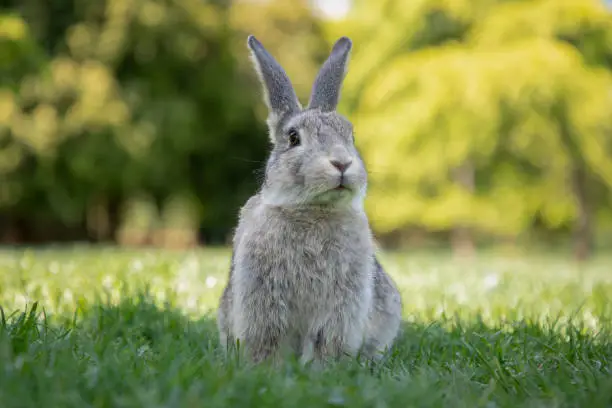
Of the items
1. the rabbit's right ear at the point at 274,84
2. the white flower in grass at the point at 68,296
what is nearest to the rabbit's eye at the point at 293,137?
the rabbit's right ear at the point at 274,84

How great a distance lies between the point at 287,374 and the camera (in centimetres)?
259

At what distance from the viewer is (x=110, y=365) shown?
246 cm

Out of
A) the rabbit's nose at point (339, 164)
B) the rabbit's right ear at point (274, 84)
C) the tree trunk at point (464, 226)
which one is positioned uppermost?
the rabbit's right ear at point (274, 84)

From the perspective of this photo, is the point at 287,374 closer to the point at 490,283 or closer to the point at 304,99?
the point at 490,283

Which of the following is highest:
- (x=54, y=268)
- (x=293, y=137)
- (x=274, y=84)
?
(x=274, y=84)

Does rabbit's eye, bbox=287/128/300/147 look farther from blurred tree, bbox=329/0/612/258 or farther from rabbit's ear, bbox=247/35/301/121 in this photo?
blurred tree, bbox=329/0/612/258

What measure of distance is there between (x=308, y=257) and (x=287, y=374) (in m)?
0.75

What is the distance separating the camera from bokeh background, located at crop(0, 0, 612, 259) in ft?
39.4

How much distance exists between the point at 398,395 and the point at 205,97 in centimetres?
1726

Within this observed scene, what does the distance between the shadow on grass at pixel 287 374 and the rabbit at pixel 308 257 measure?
276mm

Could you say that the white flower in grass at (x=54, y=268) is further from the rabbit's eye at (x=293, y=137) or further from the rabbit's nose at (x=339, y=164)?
the rabbit's nose at (x=339, y=164)

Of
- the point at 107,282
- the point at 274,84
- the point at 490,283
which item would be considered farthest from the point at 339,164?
the point at 490,283

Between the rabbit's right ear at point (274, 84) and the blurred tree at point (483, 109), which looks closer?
the rabbit's right ear at point (274, 84)

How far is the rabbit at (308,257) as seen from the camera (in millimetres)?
3172
